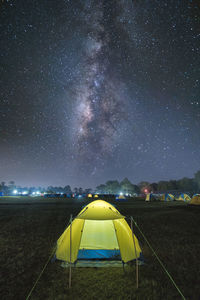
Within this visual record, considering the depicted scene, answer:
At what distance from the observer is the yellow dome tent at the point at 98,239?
5.68 metres

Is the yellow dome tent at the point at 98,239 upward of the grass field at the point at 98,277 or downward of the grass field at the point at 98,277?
upward

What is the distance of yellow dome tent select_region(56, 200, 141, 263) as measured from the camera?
224 inches

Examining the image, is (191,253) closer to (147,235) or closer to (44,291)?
(147,235)

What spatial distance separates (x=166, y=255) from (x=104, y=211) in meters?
3.50

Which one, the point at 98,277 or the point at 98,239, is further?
the point at 98,239

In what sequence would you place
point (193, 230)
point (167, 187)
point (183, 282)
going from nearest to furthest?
point (183, 282) < point (193, 230) < point (167, 187)

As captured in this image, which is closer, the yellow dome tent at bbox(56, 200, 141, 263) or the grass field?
the grass field

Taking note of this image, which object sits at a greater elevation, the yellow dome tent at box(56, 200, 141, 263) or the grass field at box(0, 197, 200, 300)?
the yellow dome tent at box(56, 200, 141, 263)

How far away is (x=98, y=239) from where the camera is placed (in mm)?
6633

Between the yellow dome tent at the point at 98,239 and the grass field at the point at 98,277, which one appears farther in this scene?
the yellow dome tent at the point at 98,239

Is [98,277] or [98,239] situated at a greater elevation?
[98,239]

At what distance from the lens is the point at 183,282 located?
4.86m

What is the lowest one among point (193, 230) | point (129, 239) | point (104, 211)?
point (193, 230)

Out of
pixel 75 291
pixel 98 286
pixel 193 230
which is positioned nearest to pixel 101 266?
pixel 98 286
